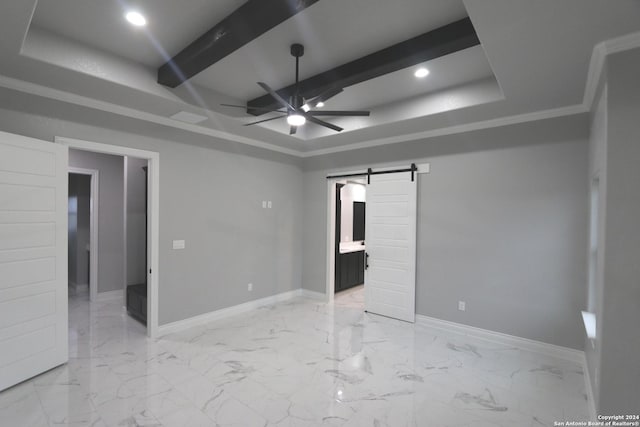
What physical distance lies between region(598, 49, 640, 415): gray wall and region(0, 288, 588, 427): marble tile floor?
1.98 feet

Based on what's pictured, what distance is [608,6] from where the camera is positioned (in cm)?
169

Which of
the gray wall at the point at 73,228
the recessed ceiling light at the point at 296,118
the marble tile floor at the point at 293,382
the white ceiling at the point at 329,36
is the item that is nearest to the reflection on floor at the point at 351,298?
the marble tile floor at the point at 293,382

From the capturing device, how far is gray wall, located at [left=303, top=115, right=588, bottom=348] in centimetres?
329

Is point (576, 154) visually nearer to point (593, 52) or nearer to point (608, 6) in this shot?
point (593, 52)

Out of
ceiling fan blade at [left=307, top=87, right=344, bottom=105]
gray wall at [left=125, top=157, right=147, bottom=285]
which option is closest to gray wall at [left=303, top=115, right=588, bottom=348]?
ceiling fan blade at [left=307, top=87, right=344, bottom=105]

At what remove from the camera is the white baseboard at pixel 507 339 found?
129 inches

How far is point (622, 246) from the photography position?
1.99m

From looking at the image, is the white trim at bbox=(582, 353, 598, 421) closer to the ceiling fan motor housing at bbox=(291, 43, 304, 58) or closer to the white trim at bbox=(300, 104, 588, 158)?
the white trim at bbox=(300, 104, 588, 158)

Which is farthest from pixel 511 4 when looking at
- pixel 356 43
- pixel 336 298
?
pixel 336 298

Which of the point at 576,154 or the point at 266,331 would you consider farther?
the point at 266,331

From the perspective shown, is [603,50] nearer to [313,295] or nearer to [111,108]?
[111,108]

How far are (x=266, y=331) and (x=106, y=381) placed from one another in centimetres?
177

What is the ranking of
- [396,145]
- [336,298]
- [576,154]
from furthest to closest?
1. [336,298]
2. [396,145]
3. [576,154]

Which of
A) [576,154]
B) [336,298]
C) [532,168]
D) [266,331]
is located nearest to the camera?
[576,154]
